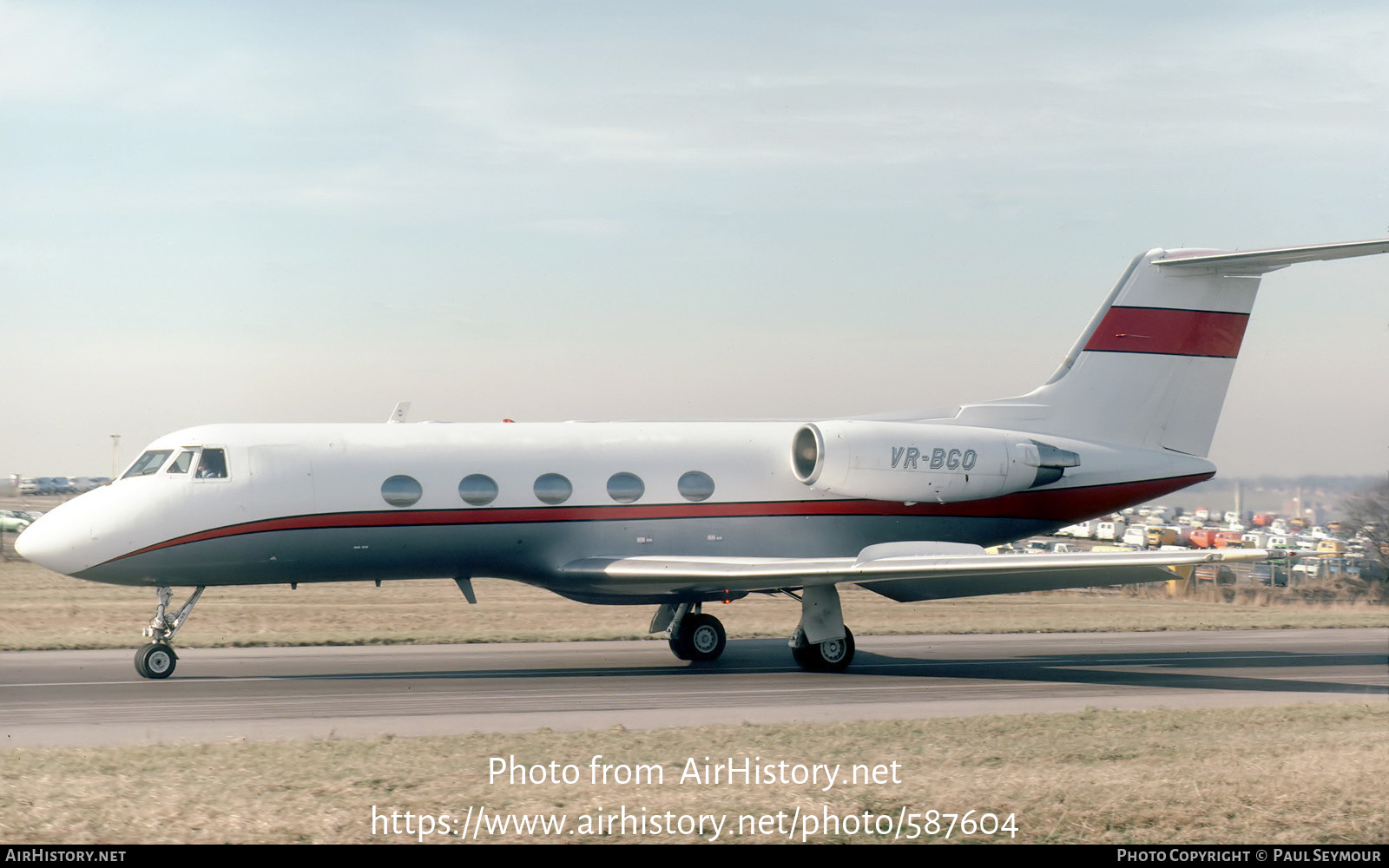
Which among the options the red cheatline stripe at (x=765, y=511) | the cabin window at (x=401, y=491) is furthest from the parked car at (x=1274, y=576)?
the cabin window at (x=401, y=491)

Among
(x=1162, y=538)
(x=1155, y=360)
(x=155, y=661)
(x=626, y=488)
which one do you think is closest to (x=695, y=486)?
(x=626, y=488)

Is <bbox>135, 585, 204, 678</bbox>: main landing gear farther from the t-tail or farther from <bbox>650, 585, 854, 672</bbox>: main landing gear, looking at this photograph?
the t-tail

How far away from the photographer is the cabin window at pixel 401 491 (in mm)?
18844

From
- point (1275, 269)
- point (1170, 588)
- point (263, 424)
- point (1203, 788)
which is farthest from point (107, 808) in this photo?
point (1170, 588)

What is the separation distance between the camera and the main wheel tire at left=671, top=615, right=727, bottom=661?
2073cm

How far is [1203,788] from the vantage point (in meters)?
9.77

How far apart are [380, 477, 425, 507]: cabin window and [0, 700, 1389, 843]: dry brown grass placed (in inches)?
275

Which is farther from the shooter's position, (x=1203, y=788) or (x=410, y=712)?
(x=410, y=712)

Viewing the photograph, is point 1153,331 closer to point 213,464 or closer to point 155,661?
point 213,464

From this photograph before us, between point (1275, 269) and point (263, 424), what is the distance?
17152mm

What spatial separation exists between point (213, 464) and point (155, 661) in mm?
2852

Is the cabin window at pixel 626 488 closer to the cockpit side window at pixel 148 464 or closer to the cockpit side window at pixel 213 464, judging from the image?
the cockpit side window at pixel 213 464

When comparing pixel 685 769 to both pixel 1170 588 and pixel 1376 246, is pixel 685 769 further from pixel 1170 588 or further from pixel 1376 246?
pixel 1170 588

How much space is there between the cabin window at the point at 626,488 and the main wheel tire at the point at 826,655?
3400mm
